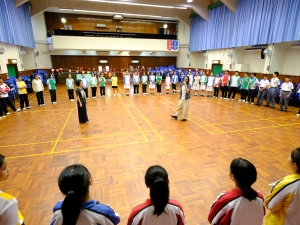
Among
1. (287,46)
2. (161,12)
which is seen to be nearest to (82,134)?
(287,46)

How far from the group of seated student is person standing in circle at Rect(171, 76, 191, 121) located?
459 cm

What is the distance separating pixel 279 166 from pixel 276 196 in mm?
2582

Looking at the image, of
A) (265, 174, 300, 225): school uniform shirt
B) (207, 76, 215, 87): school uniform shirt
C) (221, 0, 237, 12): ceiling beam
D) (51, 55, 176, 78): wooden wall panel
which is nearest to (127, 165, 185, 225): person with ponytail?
(265, 174, 300, 225): school uniform shirt

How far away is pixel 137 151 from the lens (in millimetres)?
4051

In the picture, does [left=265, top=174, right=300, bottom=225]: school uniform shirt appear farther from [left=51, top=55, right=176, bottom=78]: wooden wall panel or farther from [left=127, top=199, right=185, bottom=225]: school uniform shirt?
[left=51, top=55, right=176, bottom=78]: wooden wall panel

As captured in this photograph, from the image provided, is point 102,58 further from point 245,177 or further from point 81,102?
point 245,177

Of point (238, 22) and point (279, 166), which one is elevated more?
point (238, 22)

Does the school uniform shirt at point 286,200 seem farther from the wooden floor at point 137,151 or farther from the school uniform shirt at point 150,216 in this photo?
the wooden floor at point 137,151

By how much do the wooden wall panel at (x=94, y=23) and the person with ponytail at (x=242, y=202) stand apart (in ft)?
66.2

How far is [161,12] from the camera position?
16781 mm

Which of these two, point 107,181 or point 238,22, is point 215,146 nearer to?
point 107,181

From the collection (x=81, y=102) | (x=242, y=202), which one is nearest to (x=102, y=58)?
(x=81, y=102)

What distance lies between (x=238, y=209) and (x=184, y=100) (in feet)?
16.4

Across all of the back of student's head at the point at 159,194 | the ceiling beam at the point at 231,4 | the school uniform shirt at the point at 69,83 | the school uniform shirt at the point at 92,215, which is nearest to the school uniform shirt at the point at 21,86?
the school uniform shirt at the point at 69,83
